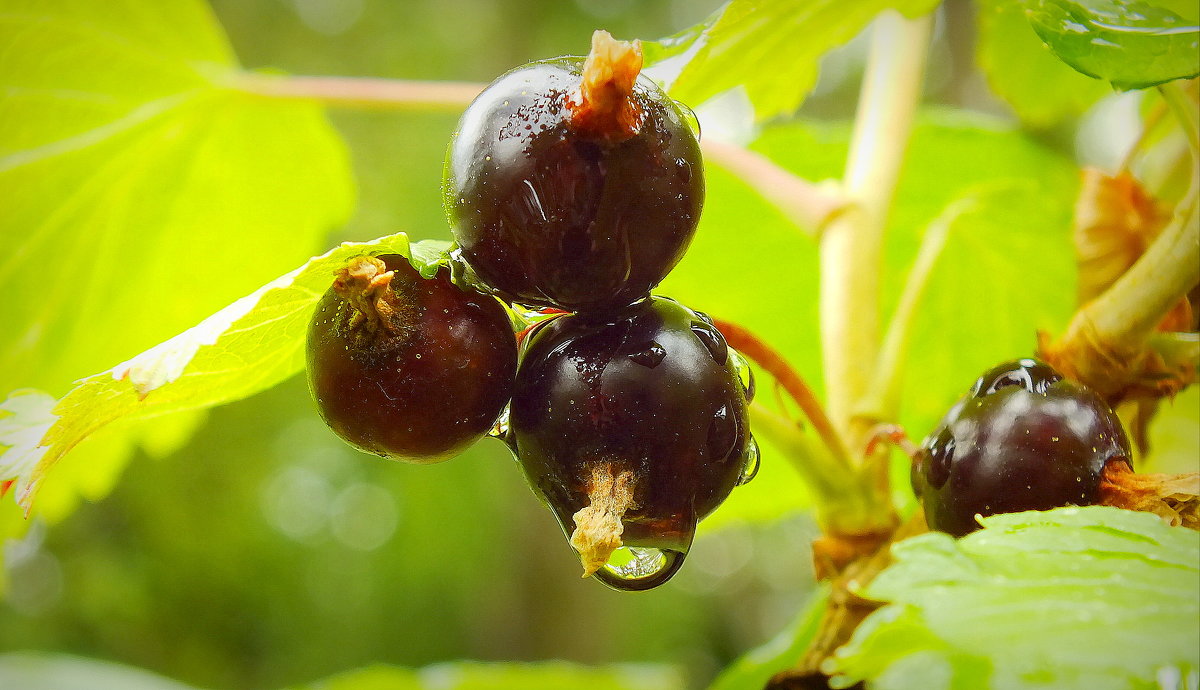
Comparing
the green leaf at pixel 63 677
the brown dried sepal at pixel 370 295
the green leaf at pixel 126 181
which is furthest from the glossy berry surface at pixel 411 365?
the green leaf at pixel 63 677

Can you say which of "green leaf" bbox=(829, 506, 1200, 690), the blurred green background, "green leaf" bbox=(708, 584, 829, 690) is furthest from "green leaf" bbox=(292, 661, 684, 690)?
the blurred green background

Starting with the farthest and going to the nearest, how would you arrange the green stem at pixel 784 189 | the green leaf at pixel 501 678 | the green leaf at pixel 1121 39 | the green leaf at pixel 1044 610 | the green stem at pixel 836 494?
the green leaf at pixel 501 678 → the green stem at pixel 784 189 → the green stem at pixel 836 494 → the green leaf at pixel 1121 39 → the green leaf at pixel 1044 610

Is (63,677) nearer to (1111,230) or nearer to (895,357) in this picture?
(895,357)

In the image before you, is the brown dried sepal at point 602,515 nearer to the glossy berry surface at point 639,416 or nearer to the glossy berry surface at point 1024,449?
the glossy berry surface at point 639,416

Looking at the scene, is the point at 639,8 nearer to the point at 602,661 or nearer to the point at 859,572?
the point at 602,661

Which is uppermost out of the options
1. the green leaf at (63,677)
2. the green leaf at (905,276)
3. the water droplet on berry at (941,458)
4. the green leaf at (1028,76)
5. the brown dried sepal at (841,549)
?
the water droplet on berry at (941,458)

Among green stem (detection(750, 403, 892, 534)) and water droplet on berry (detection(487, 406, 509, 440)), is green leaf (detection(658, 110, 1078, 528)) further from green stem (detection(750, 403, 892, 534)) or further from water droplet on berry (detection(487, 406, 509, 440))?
water droplet on berry (detection(487, 406, 509, 440))
